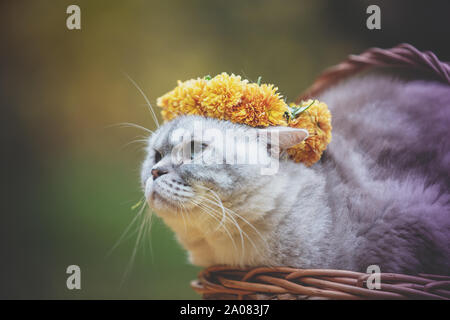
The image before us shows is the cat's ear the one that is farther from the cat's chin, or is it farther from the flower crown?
the cat's chin

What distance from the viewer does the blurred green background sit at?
3.71 feet

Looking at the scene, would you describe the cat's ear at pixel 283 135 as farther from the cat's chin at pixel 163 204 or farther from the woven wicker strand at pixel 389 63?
the woven wicker strand at pixel 389 63

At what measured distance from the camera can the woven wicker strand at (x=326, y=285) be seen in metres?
0.66

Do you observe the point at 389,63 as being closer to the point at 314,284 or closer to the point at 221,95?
the point at 221,95

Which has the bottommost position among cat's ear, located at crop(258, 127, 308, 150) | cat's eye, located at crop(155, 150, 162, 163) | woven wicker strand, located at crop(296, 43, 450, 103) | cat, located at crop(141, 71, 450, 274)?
cat, located at crop(141, 71, 450, 274)

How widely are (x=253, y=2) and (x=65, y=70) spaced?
22.8 inches

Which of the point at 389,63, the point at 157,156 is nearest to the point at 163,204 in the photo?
the point at 157,156

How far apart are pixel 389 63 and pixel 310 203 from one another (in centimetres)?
42

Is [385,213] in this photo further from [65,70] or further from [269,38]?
[65,70]

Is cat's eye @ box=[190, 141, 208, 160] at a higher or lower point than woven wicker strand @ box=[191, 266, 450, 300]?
higher

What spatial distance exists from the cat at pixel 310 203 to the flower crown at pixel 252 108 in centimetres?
2

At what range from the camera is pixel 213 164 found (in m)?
0.73

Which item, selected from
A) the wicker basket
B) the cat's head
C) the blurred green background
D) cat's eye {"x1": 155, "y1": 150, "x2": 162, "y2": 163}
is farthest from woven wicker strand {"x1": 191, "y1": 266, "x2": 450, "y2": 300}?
the blurred green background

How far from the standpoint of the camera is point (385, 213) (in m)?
0.75
